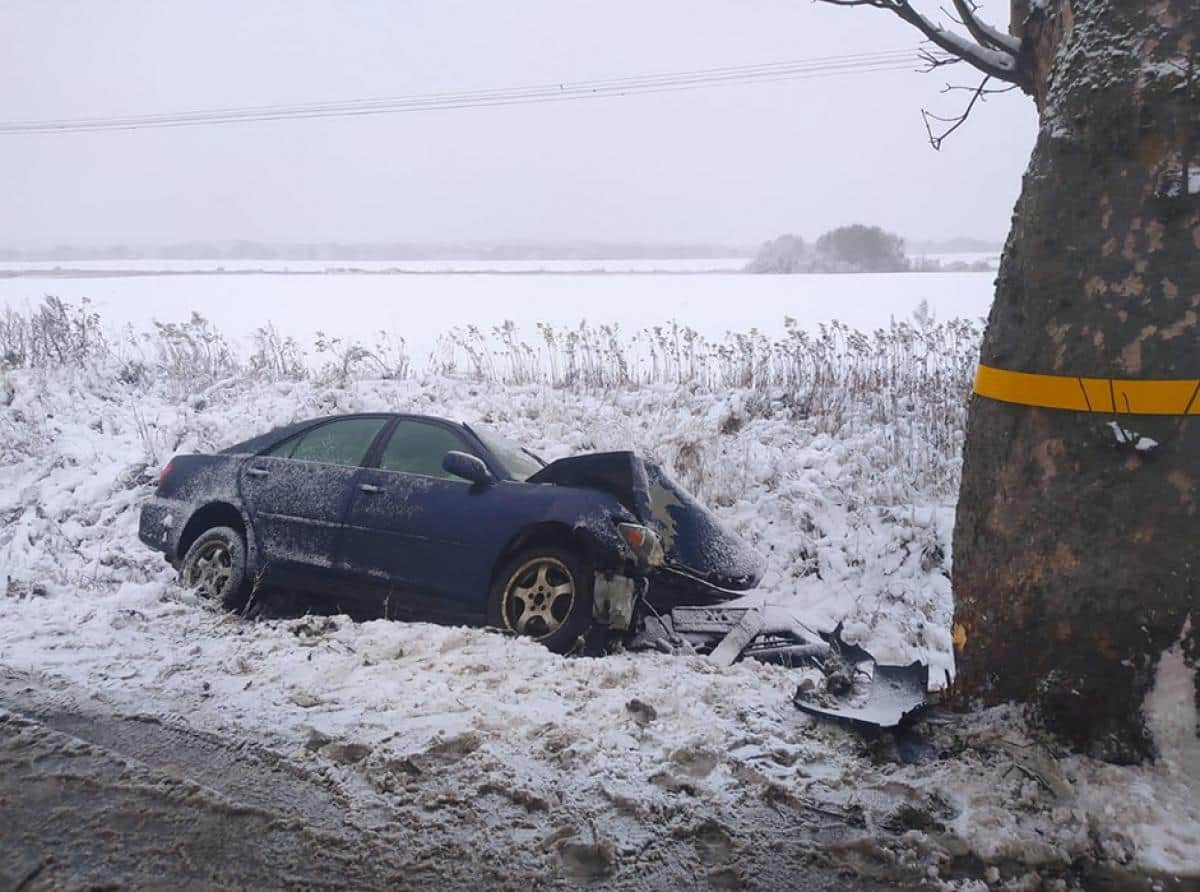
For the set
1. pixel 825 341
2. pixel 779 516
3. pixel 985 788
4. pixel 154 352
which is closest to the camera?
pixel 985 788

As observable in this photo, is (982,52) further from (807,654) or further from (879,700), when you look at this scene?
(807,654)

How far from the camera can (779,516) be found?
8945 mm

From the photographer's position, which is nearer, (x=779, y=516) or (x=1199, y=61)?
(x=1199, y=61)

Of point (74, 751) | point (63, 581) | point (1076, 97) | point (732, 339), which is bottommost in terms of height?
point (63, 581)

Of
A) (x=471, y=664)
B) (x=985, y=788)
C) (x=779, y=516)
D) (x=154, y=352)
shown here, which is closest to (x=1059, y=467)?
(x=985, y=788)

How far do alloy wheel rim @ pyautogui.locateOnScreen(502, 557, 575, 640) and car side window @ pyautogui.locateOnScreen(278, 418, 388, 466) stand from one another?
64.9 inches

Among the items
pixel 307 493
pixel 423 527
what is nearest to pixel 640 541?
pixel 423 527

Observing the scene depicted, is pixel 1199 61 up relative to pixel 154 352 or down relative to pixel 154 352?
up

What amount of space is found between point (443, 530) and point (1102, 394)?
4.03 meters

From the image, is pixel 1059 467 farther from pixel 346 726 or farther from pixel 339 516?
pixel 339 516

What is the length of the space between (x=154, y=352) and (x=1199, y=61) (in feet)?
48.1

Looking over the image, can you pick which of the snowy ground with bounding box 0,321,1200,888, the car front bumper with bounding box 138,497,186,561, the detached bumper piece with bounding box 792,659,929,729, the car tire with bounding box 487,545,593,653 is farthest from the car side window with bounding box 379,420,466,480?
the detached bumper piece with bounding box 792,659,929,729

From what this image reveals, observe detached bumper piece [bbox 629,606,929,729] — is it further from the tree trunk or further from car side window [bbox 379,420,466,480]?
car side window [bbox 379,420,466,480]

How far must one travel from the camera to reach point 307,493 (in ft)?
21.7
